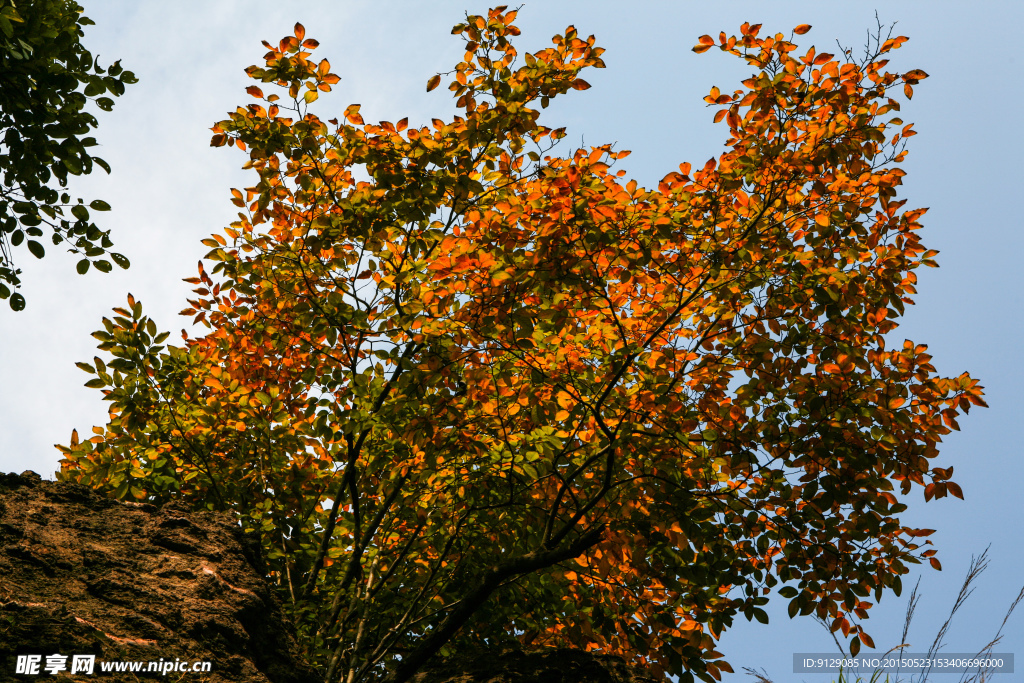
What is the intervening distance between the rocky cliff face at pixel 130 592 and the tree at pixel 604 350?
606 mm

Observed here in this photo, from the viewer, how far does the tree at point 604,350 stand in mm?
4344

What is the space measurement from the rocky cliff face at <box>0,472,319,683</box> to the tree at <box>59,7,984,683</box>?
0.61m

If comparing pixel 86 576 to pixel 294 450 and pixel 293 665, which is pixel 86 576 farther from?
pixel 294 450

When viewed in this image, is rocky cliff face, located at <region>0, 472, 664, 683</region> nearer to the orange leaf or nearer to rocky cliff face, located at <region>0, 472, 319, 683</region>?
rocky cliff face, located at <region>0, 472, 319, 683</region>

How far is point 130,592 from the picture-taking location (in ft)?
13.8

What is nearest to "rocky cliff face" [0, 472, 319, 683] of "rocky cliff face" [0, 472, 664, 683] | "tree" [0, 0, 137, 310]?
"rocky cliff face" [0, 472, 664, 683]

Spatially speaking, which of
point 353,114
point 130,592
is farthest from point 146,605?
point 353,114

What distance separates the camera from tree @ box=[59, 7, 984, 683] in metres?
4.34

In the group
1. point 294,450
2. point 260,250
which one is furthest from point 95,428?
point 260,250

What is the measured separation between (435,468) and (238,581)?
167 cm

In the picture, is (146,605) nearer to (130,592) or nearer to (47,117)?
(130,592)

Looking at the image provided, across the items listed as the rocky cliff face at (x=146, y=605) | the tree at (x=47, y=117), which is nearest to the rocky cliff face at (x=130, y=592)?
the rocky cliff face at (x=146, y=605)

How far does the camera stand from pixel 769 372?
4535 millimetres

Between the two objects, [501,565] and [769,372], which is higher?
[769,372]
